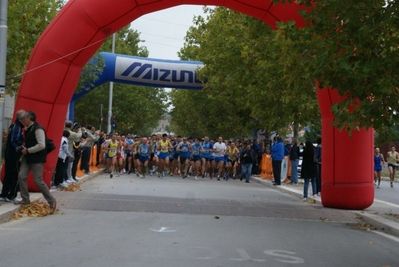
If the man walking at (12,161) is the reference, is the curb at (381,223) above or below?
below

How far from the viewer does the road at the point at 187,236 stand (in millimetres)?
8297

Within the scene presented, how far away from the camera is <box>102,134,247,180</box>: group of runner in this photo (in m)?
29.8

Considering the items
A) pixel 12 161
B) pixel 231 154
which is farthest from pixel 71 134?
pixel 231 154

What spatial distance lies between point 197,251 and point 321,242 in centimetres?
249

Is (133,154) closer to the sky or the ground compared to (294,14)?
closer to the ground

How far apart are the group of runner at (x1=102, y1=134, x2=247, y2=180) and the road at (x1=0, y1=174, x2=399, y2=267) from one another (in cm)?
1304

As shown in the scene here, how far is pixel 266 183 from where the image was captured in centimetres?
2812

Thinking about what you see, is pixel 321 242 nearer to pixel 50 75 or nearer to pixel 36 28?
pixel 50 75

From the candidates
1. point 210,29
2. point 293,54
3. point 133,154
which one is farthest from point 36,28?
point 210,29

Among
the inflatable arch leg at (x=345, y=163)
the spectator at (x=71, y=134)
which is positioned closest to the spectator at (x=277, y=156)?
the spectator at (x=71, y=134)

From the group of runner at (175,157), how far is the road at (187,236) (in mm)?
13043

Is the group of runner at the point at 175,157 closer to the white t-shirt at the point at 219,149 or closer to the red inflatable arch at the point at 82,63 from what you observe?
the white t-shirt at the point at 219,149

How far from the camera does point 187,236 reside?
10312mm

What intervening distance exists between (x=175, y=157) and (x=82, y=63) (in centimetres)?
1573
